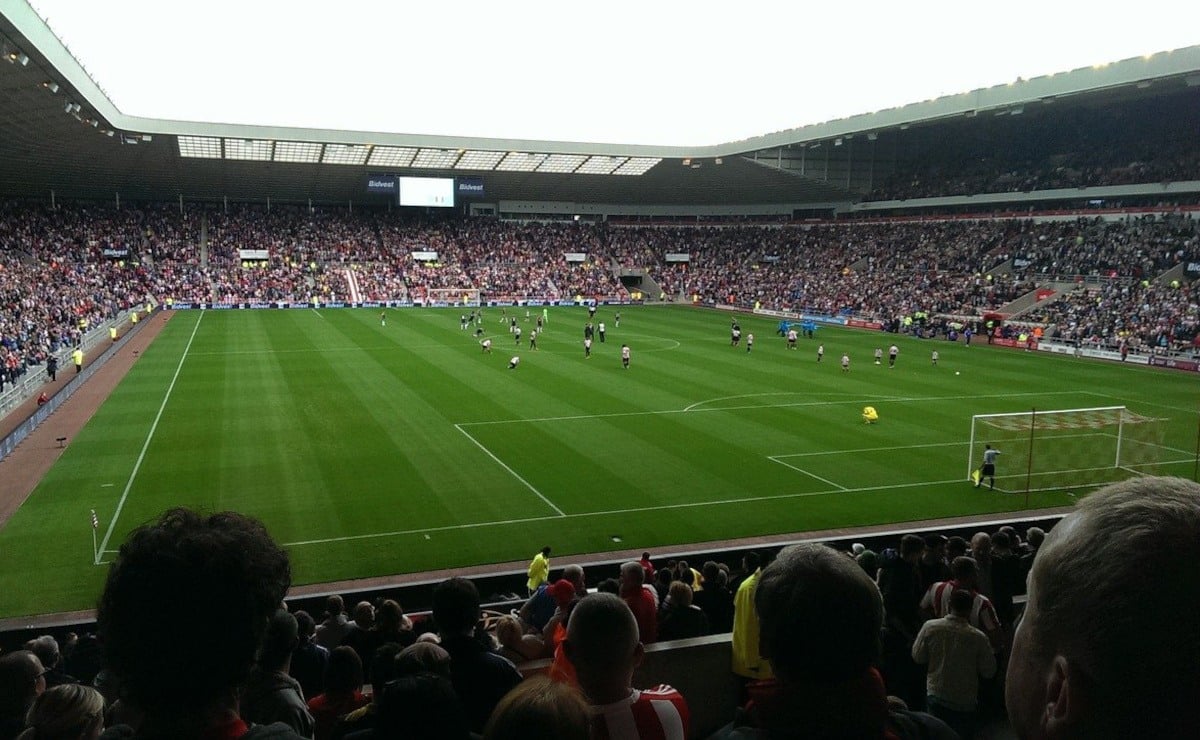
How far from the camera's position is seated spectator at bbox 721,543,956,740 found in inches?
98.9

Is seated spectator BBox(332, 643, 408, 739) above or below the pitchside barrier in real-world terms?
above

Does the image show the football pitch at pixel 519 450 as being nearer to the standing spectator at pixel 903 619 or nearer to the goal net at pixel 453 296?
the standing spectator at pixel 903 619

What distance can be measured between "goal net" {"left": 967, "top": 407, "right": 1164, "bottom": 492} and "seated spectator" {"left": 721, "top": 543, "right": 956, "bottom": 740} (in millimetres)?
20685

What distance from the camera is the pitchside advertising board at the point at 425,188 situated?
263ft

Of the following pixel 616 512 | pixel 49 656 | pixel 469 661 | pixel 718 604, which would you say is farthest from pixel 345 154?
pixel 469 661

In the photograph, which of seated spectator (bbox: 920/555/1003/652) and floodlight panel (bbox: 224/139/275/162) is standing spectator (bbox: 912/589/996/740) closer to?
seated spectator (bbox: 920/555/1003/652)

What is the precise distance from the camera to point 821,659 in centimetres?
259

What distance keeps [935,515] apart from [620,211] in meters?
83.8

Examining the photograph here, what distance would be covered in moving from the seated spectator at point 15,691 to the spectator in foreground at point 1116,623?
5.31 meters

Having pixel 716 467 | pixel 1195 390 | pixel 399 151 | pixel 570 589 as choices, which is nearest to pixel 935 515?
pixel 716 467

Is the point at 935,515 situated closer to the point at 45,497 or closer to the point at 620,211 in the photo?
the point at 45,497

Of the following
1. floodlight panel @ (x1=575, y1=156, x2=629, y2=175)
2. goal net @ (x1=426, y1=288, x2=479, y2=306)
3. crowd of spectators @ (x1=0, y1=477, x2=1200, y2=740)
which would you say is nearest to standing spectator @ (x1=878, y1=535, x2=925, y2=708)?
crowd of spectators @ (x1=0, y1=477, x2=1200, y2=740)

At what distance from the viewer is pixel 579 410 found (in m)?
29.2

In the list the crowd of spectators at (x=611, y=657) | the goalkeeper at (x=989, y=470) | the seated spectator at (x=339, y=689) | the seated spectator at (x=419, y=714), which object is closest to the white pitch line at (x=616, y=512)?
the goalkeeper at (x=989, y=470)
